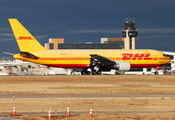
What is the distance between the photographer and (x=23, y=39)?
56.5 m

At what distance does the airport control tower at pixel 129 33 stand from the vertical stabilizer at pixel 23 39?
119037mm

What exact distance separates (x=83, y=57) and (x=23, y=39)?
12962mm

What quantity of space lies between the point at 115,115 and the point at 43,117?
4279 mm

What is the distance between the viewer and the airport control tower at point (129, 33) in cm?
17138

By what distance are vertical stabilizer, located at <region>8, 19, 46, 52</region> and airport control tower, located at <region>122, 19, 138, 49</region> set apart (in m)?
119

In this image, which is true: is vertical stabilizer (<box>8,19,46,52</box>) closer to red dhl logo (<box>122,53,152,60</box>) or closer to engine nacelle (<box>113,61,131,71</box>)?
engine nacelle (<box>113,61,131,71</box>)

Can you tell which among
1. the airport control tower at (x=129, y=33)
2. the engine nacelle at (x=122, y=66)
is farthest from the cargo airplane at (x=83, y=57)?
the airport control tower at (x=129, y=33)

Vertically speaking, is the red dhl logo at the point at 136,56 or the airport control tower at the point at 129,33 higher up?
the airport control tower at the point at 129,33

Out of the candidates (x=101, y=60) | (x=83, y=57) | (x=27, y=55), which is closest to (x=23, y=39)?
(x=27, y=55)

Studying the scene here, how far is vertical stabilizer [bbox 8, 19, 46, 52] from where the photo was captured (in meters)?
56.3

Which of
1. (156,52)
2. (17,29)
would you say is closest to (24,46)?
(17,29)

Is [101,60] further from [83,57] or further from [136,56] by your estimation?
[136,56]

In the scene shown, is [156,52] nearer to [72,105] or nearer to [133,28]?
[72,105]

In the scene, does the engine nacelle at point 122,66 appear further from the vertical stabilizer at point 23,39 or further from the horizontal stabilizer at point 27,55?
the vertical stabilizer at point 23,39
